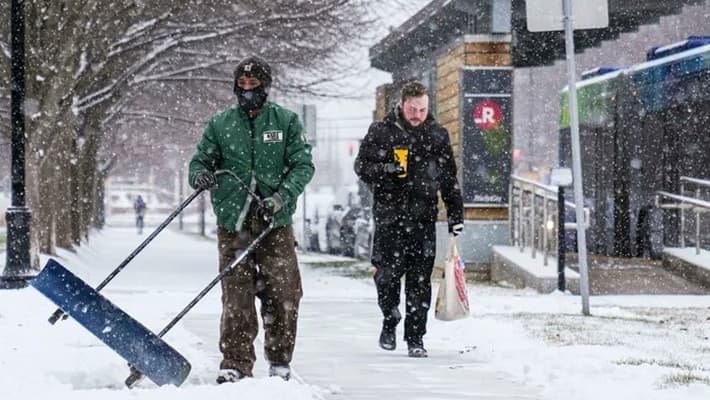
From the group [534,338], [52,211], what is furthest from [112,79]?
[534,338]

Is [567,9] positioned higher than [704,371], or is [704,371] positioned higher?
[567,9]

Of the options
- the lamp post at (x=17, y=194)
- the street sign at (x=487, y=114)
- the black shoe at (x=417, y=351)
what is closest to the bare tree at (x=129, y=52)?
the lamp post at (x=17, y=194)

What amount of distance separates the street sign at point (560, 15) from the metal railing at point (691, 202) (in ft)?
17.7

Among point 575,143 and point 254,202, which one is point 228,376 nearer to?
point 254,202

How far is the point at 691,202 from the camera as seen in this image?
1700 centimetres

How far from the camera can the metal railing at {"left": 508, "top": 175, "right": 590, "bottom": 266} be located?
16891 millimetres

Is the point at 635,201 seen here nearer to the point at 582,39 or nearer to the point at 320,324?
the point at 582,39

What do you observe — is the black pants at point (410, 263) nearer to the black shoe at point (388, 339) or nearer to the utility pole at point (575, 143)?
the black shoe at point (388, 339)

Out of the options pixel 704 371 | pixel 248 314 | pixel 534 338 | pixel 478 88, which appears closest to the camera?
pixel 248 314

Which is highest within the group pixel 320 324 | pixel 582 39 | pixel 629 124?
pixel 582 39

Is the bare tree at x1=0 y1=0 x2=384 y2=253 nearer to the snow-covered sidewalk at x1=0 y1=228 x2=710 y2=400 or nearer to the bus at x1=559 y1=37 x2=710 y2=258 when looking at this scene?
the bus at x1=559 y1=37 x2=710 y2=258

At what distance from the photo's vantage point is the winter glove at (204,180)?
6.97 metres

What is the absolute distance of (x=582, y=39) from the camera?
21.5m

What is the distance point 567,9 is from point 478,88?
717 cm
